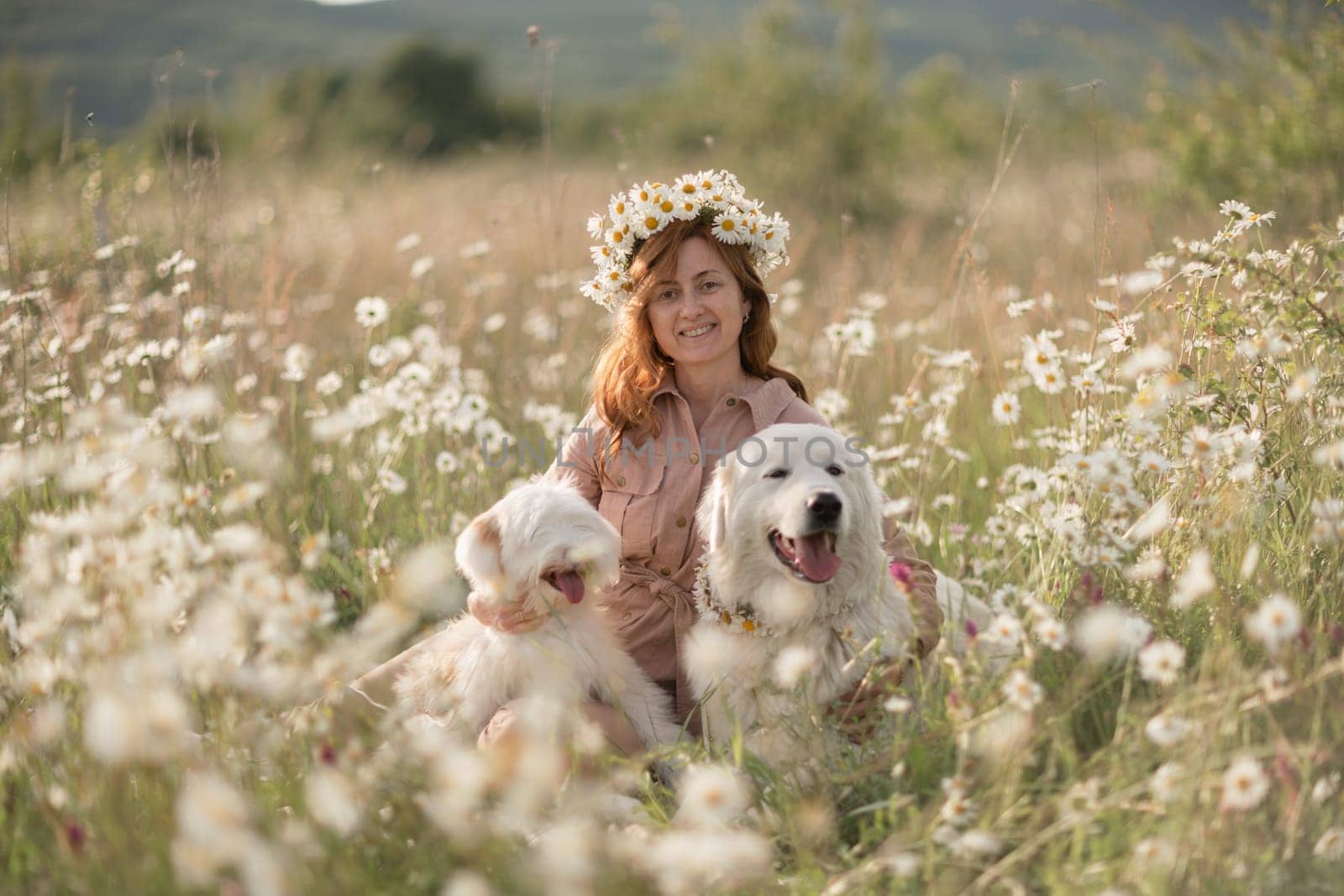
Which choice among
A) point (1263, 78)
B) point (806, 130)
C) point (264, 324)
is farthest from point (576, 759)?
point (806, 130)

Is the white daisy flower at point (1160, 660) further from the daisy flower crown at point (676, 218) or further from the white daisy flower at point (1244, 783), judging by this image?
the daisy flower crown at point (676, 218)

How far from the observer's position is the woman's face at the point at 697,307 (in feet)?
13.5

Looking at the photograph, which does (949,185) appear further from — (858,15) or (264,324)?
(264,324)

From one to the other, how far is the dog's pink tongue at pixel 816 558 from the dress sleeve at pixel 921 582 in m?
0.22

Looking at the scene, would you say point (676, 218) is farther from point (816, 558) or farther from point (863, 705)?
point (863, 705)

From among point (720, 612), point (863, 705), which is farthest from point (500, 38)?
point (863, 705)

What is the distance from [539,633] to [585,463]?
0.96m

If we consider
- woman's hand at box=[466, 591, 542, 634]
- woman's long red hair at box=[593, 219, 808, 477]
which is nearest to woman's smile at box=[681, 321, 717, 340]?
woman's long red hair at box=[593, 219, 808, 477]

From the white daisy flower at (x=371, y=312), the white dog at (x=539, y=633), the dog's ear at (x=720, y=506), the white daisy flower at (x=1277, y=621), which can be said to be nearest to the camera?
the white daisy flower at (x=1277, y=621)

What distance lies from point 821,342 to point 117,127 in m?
13.5

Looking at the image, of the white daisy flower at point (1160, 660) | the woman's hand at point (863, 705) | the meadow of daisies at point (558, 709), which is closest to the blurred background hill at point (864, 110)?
the meadow of daisies at point (558, 709)

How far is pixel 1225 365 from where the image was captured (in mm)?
3930

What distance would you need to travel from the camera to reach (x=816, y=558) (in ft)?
10.5

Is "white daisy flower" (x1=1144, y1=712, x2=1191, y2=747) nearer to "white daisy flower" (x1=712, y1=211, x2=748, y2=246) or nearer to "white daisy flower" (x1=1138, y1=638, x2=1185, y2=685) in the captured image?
"white daisy flower" (x1=1138, y1=638, x2=1185, y2=685)
